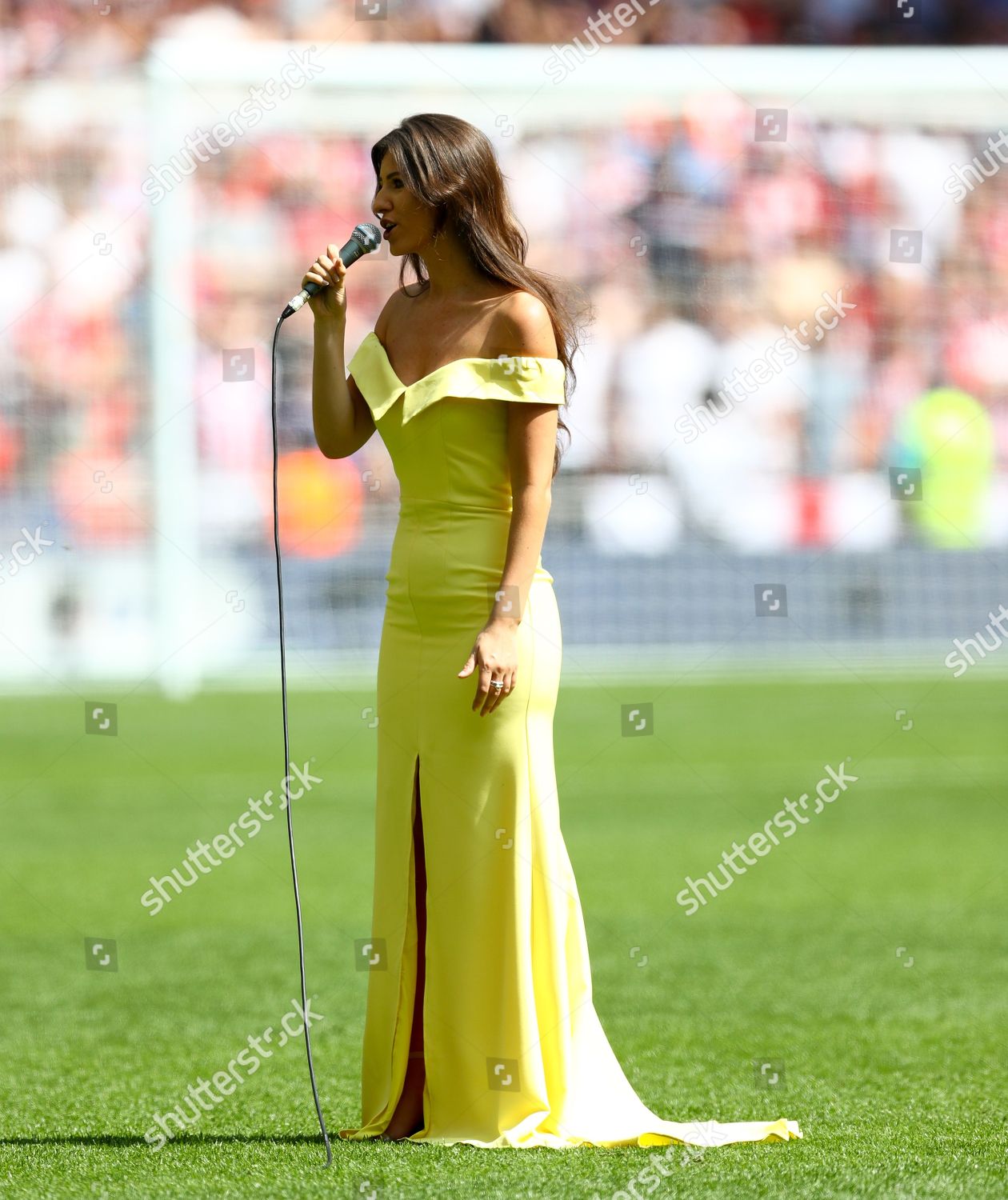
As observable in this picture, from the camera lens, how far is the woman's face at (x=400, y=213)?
3.15 meters

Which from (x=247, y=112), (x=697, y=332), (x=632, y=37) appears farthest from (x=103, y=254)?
(x=632, y=37)

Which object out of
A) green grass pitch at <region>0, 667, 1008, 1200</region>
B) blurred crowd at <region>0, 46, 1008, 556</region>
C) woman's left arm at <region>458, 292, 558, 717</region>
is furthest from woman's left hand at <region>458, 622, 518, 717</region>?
blurred crowd at <region>0, 46, 1008, 556</region>

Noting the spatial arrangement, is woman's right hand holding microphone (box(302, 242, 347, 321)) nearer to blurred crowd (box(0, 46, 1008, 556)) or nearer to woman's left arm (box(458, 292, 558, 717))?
woman's left arm (box(458, 292, 558, 717))

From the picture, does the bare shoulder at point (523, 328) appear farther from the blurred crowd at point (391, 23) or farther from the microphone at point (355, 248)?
the blurred crowd at point (391, 23)

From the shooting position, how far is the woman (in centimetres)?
316

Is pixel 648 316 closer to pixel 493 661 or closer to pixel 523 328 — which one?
pixel 523 328

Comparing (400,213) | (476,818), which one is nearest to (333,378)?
(400,213)

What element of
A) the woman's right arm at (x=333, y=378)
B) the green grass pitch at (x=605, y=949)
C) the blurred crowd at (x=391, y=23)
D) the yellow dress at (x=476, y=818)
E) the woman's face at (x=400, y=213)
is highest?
A: the blurred crowd at (x=391, y=23)

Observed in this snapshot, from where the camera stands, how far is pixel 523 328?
10.4 ft

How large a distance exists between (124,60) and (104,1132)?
10.4 metres

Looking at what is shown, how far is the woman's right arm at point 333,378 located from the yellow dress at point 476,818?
0.07 m

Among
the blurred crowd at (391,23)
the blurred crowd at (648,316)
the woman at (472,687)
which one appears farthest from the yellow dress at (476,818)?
the blurred crowd at (391,23)

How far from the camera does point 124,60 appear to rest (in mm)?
12523

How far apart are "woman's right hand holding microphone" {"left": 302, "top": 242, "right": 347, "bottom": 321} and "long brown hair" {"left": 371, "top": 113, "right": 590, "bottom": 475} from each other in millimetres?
181
